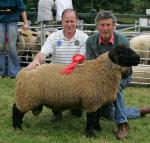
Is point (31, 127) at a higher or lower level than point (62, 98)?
lower

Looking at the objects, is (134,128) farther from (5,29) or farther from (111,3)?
(111,3)

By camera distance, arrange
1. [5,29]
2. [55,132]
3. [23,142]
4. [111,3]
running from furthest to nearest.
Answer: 1. [111,3]
2. [5,29]
3. [55,132]
4. [23,142]

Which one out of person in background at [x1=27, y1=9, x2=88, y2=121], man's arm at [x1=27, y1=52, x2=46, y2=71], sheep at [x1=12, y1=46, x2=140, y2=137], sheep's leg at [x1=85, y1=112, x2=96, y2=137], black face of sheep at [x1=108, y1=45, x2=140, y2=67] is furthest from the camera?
person in background at [x1=27, y1=9, x2=88, y2=121]

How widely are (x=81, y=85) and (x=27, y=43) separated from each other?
4863 mm

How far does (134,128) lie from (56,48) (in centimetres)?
139

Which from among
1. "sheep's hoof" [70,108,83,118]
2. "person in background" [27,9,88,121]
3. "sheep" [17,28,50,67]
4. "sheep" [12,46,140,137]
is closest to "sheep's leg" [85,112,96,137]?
"sheep" [12,46,140,137]

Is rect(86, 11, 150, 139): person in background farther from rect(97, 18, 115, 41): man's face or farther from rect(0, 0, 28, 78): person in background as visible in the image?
rect(0, 0, 28, 78): person in background

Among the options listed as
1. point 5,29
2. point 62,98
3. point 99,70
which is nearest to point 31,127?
point 62,98

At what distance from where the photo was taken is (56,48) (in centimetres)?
599

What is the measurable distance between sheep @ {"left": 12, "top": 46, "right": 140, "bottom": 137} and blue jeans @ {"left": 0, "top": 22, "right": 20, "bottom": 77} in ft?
11.8

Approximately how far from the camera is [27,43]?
32.7 feet

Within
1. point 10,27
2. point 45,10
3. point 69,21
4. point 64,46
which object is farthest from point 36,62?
point 45,10

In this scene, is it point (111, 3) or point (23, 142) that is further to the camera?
point (111, 3)

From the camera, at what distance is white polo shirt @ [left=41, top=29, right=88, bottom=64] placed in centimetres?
595
